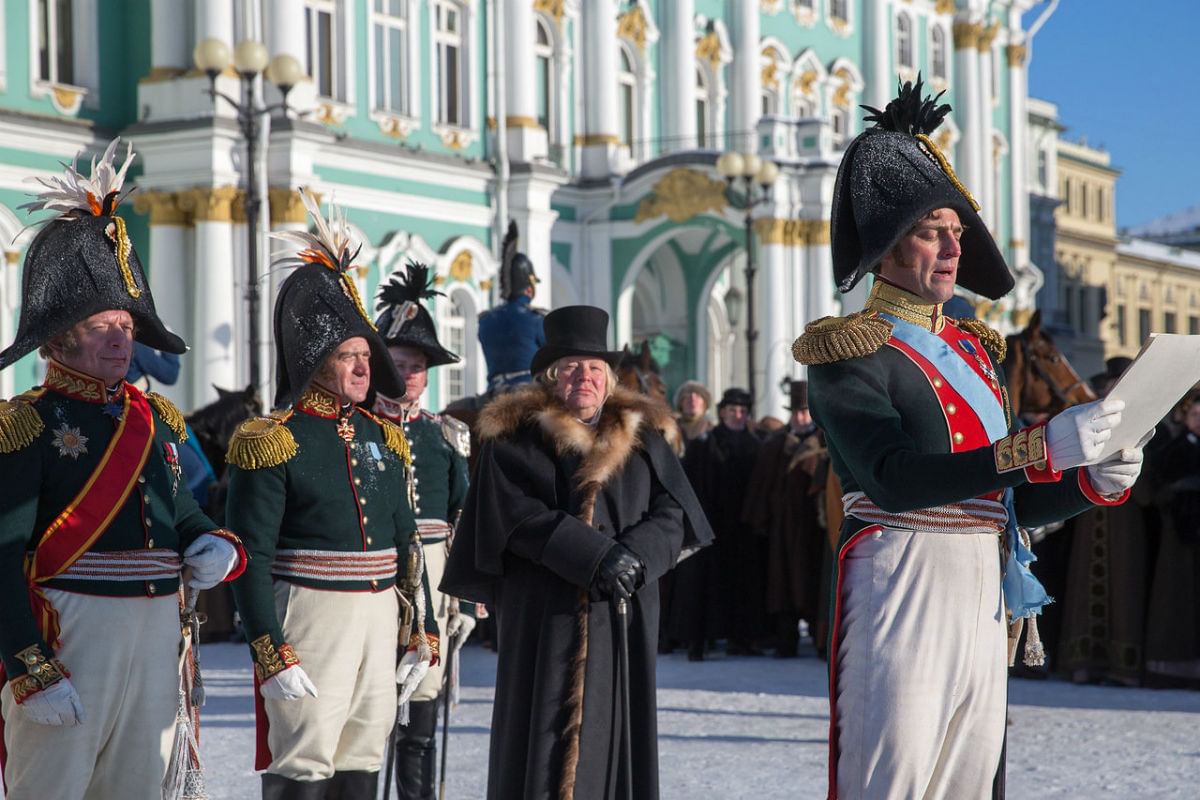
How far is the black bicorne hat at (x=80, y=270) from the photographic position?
15.9ft

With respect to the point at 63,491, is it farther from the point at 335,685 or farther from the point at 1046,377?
the point at 1046,377

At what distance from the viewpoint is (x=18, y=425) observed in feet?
15.4

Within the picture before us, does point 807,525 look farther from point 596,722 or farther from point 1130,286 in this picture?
point 1130,286

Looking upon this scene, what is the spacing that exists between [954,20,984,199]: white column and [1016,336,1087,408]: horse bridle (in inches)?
1094

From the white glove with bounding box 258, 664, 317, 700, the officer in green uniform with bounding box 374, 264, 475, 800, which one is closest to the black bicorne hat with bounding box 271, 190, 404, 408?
the white glove with bounding box 258, 664, 317, 700

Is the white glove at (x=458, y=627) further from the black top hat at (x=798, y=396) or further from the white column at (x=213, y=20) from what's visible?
the white column at (x=213, y=20)

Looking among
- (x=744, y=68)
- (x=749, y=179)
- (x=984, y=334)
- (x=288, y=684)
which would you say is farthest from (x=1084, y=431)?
(x=744, y=68)

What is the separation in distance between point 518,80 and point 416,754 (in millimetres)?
20372

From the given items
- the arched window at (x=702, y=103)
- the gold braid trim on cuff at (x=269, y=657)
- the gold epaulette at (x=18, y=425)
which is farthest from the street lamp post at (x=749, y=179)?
the gold epaulette at (x=18, y=425)

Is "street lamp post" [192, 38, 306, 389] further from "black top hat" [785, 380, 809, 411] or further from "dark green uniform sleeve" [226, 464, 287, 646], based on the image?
"dark green uniform sleeve" [226, 464, 287, 646]

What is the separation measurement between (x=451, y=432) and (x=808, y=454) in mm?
4895

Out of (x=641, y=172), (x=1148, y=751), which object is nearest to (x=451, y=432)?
(x=1148, y=751)

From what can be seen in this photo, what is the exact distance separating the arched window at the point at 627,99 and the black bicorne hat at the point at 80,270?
81.5ft

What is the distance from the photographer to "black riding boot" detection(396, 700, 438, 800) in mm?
6660
